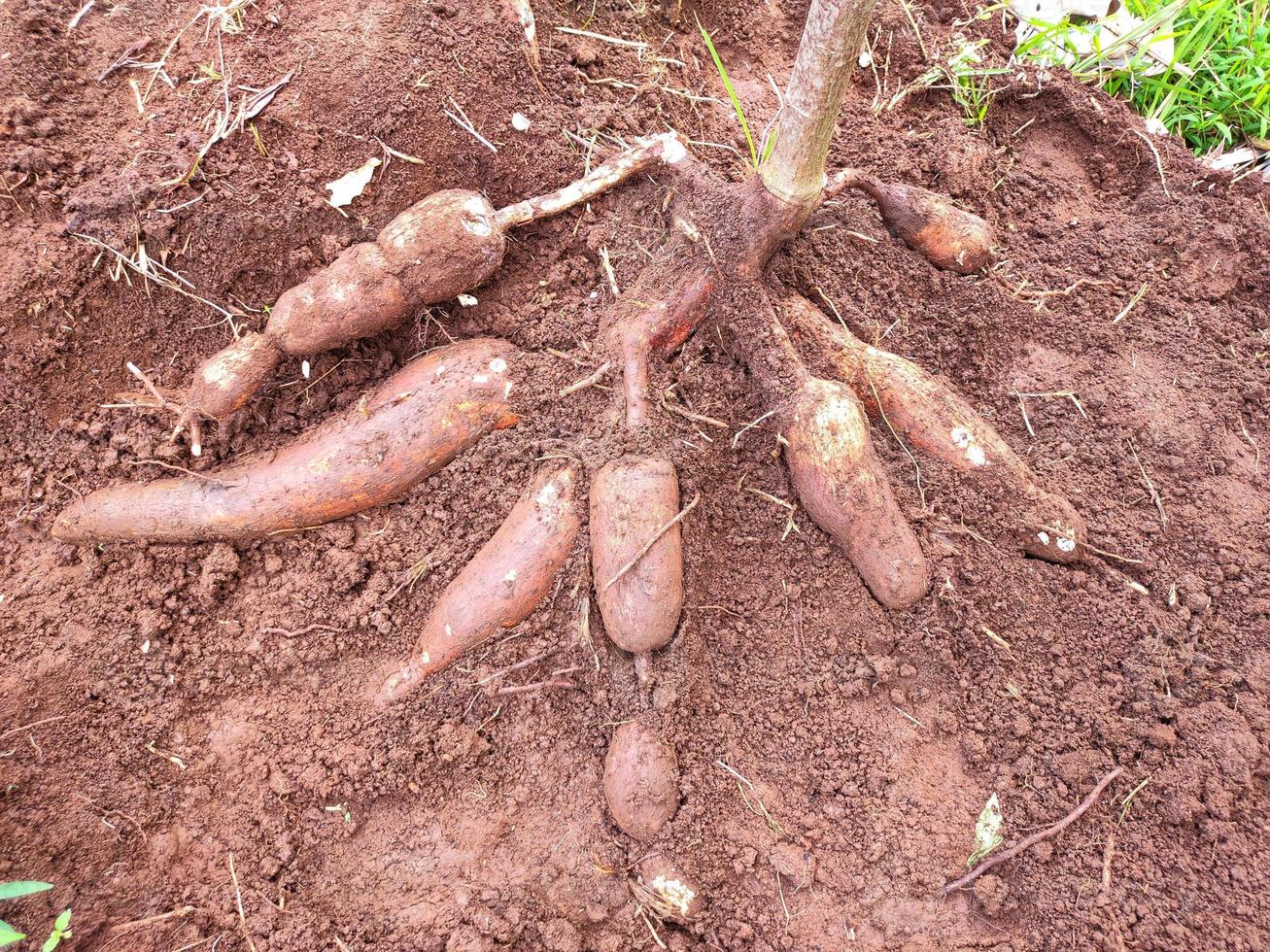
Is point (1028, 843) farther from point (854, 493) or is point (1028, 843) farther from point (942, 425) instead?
point (942, 425)

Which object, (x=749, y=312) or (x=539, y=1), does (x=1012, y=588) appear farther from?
(x=539, y=1)

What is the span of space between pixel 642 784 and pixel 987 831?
2.55 ft

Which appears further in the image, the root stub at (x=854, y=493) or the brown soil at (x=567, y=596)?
the root stub at (x=854, y=493)

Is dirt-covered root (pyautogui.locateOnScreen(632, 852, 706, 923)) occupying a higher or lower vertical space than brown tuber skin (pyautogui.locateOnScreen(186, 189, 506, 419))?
lower

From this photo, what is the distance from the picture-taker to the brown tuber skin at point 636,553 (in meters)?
1.65

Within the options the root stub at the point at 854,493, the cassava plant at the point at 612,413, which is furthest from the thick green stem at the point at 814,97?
the root stub at the point at 854,493

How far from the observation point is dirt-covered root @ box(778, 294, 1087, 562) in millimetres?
1847

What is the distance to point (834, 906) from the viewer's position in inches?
62.9

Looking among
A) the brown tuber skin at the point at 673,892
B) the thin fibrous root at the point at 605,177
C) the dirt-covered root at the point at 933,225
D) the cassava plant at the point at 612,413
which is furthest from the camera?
→ the dirt-covered root at the point at 933,225

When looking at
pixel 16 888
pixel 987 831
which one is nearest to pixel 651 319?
pixel 987 831

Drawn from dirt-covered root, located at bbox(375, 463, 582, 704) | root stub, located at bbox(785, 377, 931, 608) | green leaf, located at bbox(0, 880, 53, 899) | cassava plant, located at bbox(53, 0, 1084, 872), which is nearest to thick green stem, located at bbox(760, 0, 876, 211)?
cassava plant, located at bbox(53, 0, 1084, 872)

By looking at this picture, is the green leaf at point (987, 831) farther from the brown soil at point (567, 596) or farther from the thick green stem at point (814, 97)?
the thick green stem at point (814, 97)

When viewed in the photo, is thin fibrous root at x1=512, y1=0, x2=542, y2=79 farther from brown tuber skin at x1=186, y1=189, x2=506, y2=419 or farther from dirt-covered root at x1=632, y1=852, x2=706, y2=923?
dirt-covered root at x1=632, y1=852, x2=706, y2=923

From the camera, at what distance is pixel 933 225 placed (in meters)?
2.06
